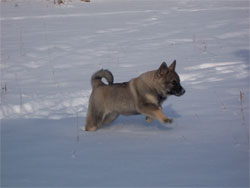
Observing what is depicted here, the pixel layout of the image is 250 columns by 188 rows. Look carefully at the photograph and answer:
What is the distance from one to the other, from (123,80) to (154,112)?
322cm

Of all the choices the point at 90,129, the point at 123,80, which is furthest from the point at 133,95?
the point at 123,80

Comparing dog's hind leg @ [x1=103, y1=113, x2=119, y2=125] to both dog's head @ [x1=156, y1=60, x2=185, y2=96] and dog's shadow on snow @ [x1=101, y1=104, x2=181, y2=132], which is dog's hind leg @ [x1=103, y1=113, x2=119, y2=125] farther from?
dog's head @ [x1=156, y1=60, x2=185, y2=96]

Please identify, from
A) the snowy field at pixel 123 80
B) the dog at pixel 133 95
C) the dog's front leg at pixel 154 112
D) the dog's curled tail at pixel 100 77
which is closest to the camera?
the snowy field at pixel 123 80

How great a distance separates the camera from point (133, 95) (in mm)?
5449

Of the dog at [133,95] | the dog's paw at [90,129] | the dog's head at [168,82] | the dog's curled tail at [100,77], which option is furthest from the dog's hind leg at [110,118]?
the dog's head at [168,82]

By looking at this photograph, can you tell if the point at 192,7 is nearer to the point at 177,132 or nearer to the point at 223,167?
the point at 177,132

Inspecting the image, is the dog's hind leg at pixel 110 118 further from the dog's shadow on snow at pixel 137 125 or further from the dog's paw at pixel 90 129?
the dog's paw at pixel 90 129

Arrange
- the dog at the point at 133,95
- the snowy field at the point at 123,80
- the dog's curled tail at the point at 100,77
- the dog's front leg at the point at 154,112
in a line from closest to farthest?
the snowy field at the point at 123,80, the dog's front leg at the point at 154,112, the dog at the point at 133,95, the dog's curled tail at the point at 100,77

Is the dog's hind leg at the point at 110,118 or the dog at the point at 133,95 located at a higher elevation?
the dog at the point at 133,95

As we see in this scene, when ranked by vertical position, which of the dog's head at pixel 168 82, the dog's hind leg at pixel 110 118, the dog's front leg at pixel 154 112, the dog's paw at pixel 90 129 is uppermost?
the dog's head at pixel 168 82

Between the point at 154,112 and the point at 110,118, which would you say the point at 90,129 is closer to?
the point at 110,118

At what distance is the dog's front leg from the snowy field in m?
0.20

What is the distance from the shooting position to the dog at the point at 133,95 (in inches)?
212

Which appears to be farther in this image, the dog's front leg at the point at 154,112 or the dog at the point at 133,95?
the dog at the point at 133,95
